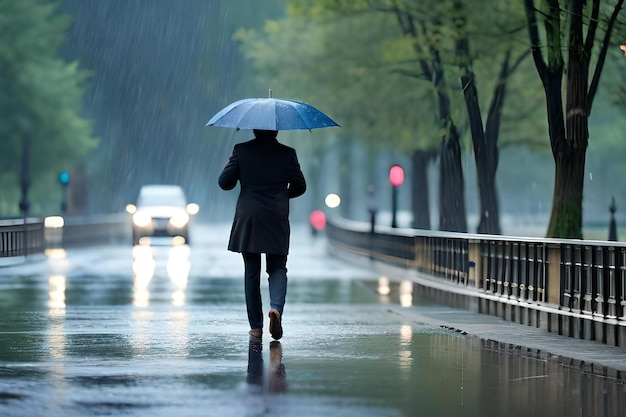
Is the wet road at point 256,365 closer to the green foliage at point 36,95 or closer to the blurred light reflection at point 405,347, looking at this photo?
the blurred light reflection at point 405,347

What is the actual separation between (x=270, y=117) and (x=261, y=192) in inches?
28.0

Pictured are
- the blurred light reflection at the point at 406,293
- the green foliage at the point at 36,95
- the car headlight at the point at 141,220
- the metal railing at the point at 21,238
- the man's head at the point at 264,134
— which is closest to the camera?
the man's head at the point at 264,134

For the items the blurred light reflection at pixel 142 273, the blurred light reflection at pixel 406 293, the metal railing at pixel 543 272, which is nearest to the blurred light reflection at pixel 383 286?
the blurred light reflection at pixel 406 293

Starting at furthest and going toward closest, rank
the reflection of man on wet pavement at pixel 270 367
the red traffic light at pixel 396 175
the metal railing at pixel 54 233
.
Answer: the red traffic light at pixel 396 175 < the metal railing at pixel 54 233 < the reflection of man on wet pavement at pixel 270 367

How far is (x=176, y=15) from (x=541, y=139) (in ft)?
125

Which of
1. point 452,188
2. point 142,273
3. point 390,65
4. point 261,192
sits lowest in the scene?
point 142,273

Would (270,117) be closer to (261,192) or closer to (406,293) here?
(261,192)

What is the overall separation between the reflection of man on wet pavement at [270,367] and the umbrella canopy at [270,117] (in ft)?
6.58

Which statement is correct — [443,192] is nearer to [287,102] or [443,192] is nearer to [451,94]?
[451,94]

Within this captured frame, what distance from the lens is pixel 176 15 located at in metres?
80.8

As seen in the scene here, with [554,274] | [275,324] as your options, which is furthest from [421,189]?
[275,324]

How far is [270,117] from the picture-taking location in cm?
1455

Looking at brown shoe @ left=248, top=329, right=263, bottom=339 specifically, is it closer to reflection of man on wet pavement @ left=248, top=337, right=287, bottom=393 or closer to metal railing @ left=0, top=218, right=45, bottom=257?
reflection of man on wet pavement @ left=248, top=337, right=287, bottom=393

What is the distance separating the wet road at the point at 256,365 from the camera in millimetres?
9891
